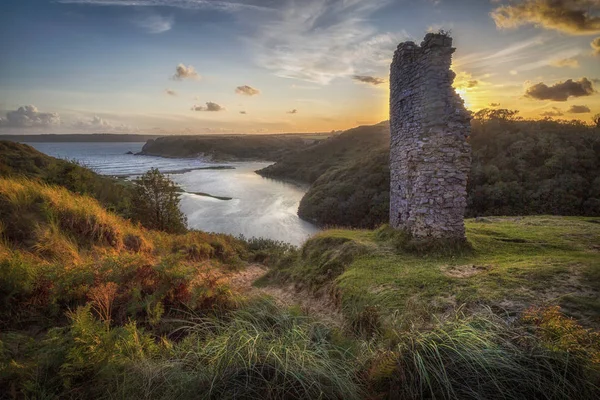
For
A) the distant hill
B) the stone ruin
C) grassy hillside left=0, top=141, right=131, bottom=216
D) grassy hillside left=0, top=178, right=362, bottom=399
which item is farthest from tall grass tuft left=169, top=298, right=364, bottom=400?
the distant hill

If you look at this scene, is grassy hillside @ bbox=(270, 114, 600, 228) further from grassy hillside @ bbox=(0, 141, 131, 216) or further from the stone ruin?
grassy hillside @ bbox=(0, 141, 131, 216)

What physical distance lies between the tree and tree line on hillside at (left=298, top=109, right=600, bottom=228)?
595 inches

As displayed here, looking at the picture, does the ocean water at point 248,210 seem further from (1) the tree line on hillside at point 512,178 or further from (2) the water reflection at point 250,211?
(1) the tree line on hillside at point 512,178

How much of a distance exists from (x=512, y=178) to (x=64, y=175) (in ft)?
92.4

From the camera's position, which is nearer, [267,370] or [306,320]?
[267,370]

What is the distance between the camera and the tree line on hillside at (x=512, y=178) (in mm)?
20281

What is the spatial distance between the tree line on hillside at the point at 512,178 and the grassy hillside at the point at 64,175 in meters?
16.9

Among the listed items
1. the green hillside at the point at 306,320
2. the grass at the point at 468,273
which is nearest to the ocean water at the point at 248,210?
the grass at the point at 468,273

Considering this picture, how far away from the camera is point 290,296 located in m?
9.50

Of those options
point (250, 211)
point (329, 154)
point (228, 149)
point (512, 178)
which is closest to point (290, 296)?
point (250, 211)

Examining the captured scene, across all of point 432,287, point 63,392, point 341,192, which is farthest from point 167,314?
point 341,192

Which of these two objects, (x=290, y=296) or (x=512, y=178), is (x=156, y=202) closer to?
(x=290, y=296)

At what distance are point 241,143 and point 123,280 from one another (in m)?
117

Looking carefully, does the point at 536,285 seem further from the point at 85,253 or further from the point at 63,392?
the point at 85,253
